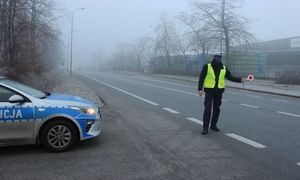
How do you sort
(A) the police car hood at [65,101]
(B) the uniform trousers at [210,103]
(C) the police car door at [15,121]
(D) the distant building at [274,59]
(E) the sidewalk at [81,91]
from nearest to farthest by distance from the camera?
(C) the police car door at [15,121] < (A) the police car hood at [65,101] < (B) the uniform trousers at [210,103] < (E) the sidewalk at [81,91] < (D) the distant building at [274,59]

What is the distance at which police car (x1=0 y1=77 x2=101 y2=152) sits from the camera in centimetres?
733

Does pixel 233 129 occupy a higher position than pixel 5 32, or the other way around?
pixel 5 32

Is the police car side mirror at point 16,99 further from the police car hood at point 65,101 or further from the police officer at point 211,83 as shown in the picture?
the police officer at point 211,83

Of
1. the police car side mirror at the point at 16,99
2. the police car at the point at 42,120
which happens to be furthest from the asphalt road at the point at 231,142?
the police car side mirror at the point at 16,99

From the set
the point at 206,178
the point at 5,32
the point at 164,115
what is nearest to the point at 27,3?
the point at 5,32

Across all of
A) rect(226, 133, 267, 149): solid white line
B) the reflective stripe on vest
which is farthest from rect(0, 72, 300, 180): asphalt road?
the reflective stripe on vest

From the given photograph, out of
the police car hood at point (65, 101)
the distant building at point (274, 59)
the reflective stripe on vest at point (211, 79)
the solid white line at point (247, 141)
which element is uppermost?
the distant building at point (274, 59)

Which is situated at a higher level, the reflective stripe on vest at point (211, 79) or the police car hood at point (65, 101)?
the reflective stripe on vest at point (211, 79)

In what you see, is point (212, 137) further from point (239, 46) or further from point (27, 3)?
point (239, 46)

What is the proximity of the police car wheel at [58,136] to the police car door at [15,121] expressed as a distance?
0.91ft

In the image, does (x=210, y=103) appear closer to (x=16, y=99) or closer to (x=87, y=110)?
(x=87, y=110)

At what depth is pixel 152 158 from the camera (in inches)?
279

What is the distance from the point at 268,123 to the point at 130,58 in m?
109

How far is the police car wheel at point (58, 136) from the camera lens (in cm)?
756
